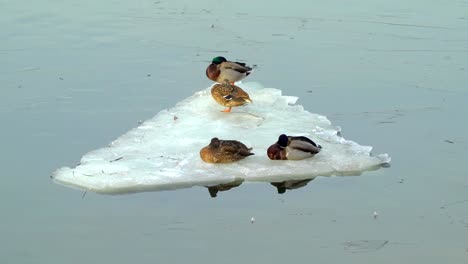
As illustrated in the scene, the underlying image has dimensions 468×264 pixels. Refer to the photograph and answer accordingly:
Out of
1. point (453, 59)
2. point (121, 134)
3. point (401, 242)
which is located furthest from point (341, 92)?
point (401, 242)

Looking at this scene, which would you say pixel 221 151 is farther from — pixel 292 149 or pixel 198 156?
pixel 292 149

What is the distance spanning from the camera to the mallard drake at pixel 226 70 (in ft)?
34.0

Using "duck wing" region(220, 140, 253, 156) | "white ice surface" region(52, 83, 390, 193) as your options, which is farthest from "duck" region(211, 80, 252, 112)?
"duck wing" region(220, 140, 253, 156)

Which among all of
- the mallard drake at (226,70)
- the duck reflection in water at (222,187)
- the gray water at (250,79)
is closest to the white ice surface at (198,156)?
the duck reflection in water at (222,187)

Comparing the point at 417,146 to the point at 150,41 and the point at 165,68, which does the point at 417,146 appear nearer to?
the point at 165,68

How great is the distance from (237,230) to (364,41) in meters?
5.77

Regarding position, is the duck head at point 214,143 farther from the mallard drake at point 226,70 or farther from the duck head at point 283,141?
the mallard drake at point 226,70

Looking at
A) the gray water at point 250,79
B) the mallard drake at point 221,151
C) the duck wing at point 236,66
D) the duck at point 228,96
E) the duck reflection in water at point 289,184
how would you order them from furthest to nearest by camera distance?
the duck wing at point 236,66 < the duck at point 228,96 < the mallard drake at point 221,151 < the duck reflection in water at point 289,184 < the gray water at point 250,79

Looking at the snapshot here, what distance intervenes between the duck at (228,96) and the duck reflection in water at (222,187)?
1761mm

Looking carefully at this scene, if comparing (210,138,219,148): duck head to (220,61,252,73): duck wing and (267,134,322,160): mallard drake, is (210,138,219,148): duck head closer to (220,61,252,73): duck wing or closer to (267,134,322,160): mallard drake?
(267,134,322,160): mallard drake

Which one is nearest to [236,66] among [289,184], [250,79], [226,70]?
[226,70]

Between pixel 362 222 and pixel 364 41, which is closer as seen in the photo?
pixel 362 222

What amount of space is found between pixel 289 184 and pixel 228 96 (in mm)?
1892

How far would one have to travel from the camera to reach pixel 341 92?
10.4m
